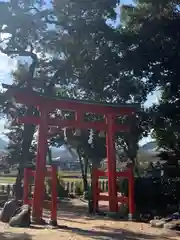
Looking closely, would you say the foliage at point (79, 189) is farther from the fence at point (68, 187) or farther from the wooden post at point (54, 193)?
the wooden post at point (54, 193)

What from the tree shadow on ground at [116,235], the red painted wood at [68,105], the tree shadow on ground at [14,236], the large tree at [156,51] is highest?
the large tree at [156,51]

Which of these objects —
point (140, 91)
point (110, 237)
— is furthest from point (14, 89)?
point (140, 91)

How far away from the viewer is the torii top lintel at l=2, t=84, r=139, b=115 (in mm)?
11656

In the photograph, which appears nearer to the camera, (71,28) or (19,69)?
(71,28)

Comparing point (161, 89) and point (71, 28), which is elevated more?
point (71, 28)

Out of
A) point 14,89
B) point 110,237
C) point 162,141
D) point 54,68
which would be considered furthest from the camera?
point 162,141

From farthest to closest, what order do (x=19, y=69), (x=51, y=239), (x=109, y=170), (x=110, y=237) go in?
(x=19, y=69)
(x=109, y=170)
(x=110, y=237)
(x=51, y=239)

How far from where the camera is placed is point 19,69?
2114 cm

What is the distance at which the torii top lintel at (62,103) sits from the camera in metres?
11.7

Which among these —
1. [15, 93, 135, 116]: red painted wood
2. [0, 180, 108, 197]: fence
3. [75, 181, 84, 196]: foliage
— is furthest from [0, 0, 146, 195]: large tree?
[75, 181, 84, 196]: foliage

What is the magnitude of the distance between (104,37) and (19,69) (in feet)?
21.8

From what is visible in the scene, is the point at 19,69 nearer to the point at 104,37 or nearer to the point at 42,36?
the point at 42,36

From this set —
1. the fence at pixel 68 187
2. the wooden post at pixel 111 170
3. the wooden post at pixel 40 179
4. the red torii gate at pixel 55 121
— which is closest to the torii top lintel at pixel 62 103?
the red torii gate at pixel 55 121

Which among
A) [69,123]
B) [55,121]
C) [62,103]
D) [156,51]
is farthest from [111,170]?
[156,51]
